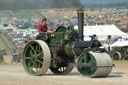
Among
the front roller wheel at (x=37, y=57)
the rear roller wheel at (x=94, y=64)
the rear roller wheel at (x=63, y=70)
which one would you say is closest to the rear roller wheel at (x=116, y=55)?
the rear roller wheel at (x=63, y=70)

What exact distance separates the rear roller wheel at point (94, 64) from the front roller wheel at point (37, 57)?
4.02 feet

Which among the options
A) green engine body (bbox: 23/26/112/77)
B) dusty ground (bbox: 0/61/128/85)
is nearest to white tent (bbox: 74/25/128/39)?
green engine body (bbox: 23/26/112/77)

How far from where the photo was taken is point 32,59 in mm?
12555

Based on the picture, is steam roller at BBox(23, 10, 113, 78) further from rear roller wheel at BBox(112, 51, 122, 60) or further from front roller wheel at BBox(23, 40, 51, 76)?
rear roller wheel at BBox(112, 51, 122, 60)

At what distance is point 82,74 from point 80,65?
334 mm

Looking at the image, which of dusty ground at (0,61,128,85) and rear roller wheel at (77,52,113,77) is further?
rear roller wheel at (77,52,113,77)

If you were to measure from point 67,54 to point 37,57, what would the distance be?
3.60ft

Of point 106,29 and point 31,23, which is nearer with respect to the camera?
point 106,29

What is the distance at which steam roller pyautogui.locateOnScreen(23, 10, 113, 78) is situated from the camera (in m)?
11.1

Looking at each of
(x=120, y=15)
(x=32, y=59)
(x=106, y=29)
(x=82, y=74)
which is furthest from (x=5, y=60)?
(x=120, y=15)

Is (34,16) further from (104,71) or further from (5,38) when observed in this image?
(104,71)

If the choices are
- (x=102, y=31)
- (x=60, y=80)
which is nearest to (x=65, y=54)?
(x=60, y=80)

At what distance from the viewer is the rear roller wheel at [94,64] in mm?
10866

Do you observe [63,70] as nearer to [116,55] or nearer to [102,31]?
[116,55]
